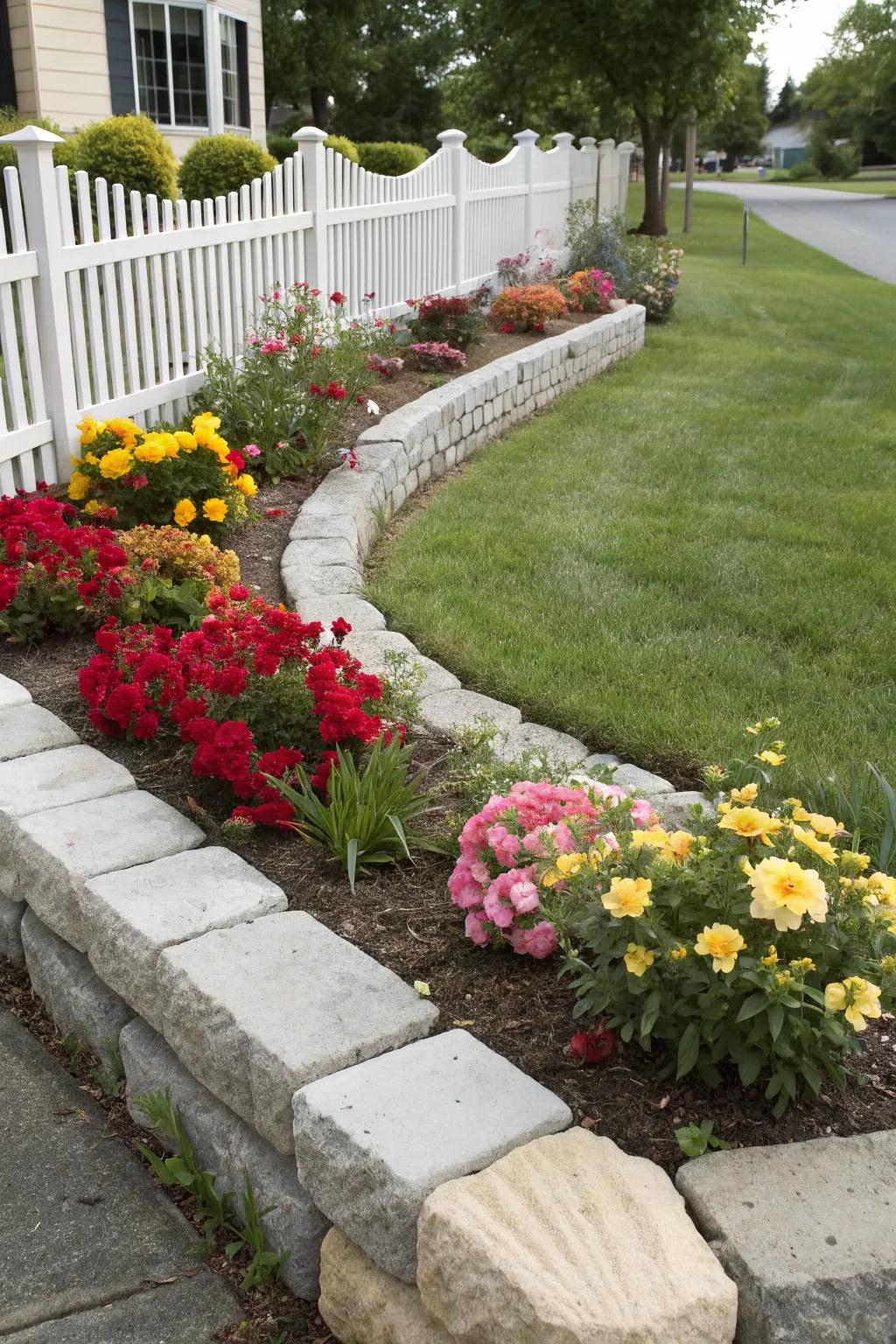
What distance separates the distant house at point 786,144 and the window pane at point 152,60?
101m

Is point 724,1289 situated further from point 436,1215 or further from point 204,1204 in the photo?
point 204,1204

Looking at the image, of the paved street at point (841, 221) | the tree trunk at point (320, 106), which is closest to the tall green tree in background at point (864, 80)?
the paved street at point (841, 221)

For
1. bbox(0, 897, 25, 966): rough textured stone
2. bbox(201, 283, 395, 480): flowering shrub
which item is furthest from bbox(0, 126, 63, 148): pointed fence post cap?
bbox(0, 897, 25, 966): rough textured stone

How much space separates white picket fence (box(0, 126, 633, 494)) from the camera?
196 inches

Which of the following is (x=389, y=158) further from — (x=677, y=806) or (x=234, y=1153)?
(x=234, y=1153)

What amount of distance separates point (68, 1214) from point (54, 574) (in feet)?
7.61

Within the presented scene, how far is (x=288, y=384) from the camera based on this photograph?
6.38m

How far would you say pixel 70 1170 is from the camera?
2416 millimetres

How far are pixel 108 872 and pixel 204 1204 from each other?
74 cm

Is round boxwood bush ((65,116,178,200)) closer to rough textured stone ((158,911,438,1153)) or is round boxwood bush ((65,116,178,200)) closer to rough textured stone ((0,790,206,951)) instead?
rough textured stone ((0,790,206,951))

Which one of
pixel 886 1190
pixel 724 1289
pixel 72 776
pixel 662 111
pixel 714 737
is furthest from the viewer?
pixel 662 111

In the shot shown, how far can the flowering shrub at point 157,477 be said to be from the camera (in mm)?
4887

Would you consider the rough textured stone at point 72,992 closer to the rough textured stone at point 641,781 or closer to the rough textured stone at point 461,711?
the rough textured stone at point 461,711

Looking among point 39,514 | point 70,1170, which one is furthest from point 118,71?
point 70,1170
